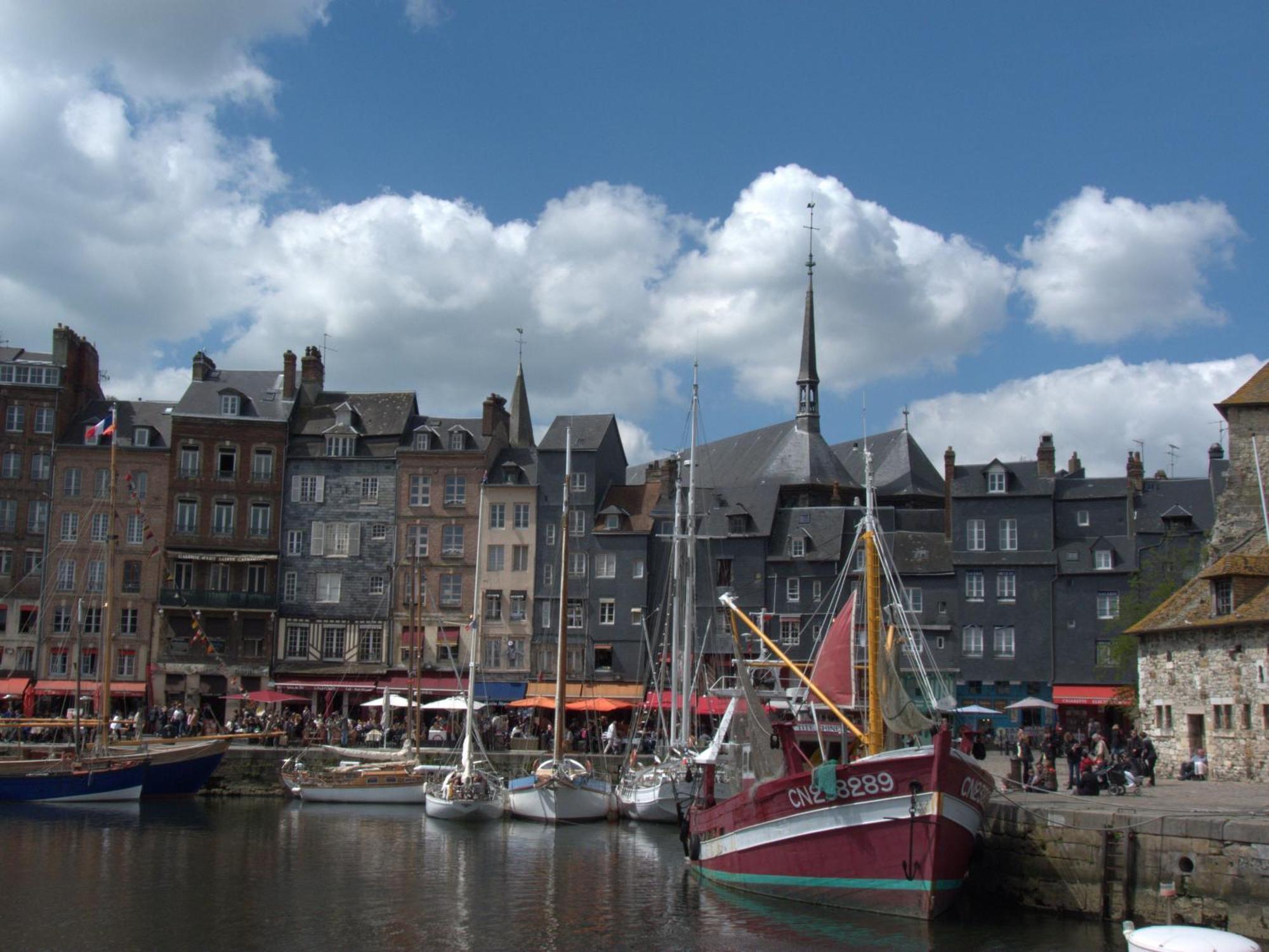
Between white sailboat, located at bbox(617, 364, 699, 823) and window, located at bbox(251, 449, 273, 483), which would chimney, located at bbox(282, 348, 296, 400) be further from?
white sailboat, located at bbox(617, 364, 699, 823)

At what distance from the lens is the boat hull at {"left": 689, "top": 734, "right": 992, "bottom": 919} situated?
73.8 ft

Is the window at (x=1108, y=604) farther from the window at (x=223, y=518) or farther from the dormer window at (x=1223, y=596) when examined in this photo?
the window at (x=223, y=518)

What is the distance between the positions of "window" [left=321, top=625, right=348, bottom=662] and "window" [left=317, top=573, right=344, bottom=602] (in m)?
1.31

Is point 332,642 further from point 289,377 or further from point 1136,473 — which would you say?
point 1136,473

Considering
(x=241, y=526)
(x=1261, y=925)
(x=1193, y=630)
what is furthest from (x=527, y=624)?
(x=1261, y=925)

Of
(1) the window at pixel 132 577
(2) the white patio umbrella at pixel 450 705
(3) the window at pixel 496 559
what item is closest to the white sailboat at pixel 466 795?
(2) the white patio umbrella at pixel 450 705

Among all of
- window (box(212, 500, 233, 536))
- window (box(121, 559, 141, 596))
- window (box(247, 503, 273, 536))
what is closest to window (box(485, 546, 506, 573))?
window (box(247, 503, 273, 536))

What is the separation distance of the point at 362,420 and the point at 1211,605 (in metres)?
41.1

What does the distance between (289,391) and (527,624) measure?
16379 millimetres

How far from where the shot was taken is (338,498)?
206ft

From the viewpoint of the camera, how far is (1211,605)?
118ft

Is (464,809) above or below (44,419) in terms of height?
below

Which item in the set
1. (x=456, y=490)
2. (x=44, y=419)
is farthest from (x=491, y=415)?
(x=44, y=419)

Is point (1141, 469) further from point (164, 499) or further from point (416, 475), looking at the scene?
point (164, 499)
